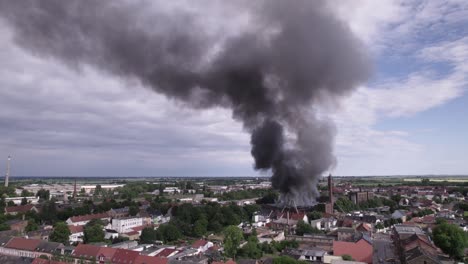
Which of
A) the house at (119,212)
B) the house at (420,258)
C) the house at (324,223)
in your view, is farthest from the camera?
the house at (119,212)

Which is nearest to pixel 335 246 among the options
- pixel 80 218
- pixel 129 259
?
pixel 129 259

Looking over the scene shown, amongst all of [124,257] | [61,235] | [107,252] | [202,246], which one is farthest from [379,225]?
[61,235]

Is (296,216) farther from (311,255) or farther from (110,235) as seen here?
(110,235)

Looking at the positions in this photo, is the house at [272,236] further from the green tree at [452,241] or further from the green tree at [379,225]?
the green tree at [452,241]

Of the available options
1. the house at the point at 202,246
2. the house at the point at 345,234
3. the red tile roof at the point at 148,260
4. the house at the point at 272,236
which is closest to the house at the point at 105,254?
the red tile roof at the point at 148,260

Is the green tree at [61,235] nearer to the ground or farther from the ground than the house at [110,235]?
farther from the ground

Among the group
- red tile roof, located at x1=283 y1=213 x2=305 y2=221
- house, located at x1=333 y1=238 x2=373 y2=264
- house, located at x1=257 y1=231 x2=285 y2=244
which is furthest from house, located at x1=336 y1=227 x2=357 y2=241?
red tile roof, located at x1=283 y1=213 x2=305 y2=221
